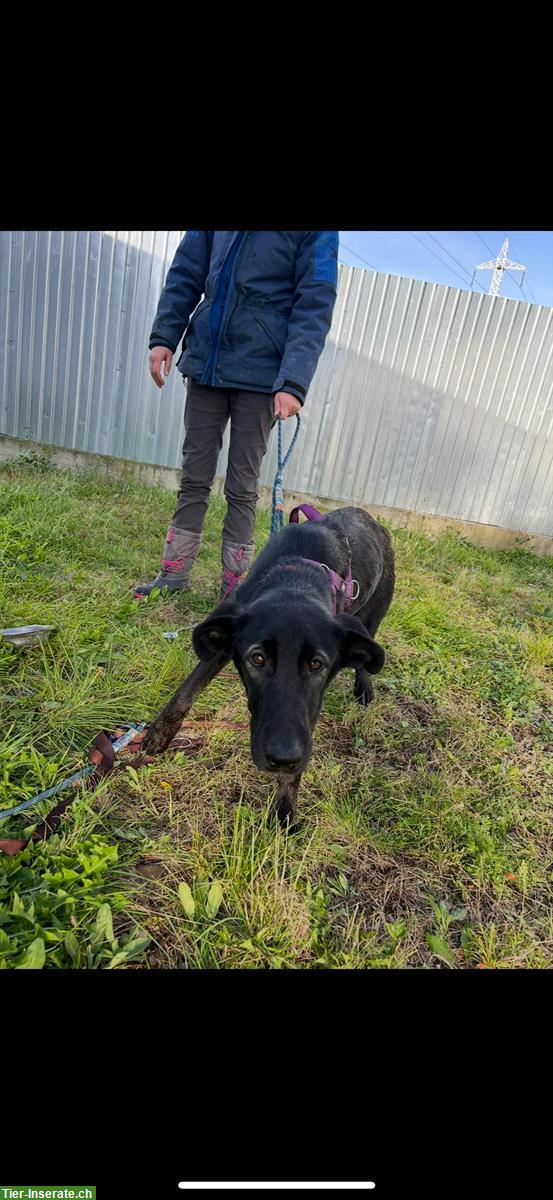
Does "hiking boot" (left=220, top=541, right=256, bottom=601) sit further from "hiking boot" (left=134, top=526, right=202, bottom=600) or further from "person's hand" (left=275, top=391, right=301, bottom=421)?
"person's hand" (left=275, top=391, right=301, bottom=421)

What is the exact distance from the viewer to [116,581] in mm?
3807

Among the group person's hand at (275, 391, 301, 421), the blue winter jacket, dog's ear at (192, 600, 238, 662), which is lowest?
dog's ear at (192, 600, 238, 662)

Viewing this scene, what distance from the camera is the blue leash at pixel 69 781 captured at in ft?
5.96

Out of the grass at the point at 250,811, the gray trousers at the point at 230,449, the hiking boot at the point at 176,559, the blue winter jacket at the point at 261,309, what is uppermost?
the blue winter jacket at the point at 261,309

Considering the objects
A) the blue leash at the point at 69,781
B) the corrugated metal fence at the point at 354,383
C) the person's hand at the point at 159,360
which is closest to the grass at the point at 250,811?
the blue leash at the point at 69,781

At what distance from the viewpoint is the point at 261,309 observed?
349cm

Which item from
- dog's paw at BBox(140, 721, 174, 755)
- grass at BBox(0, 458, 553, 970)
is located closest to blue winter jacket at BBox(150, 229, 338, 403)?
grass at BBox(0, 458, 553, 970)

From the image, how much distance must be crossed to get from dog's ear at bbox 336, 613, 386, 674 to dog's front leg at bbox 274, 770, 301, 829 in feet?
1.68

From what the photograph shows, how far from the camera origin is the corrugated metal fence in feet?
22.5

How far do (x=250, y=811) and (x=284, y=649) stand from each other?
2.10ft

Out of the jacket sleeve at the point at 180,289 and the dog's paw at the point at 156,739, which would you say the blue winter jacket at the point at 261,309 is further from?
the dog's paw at the point at 156,739
